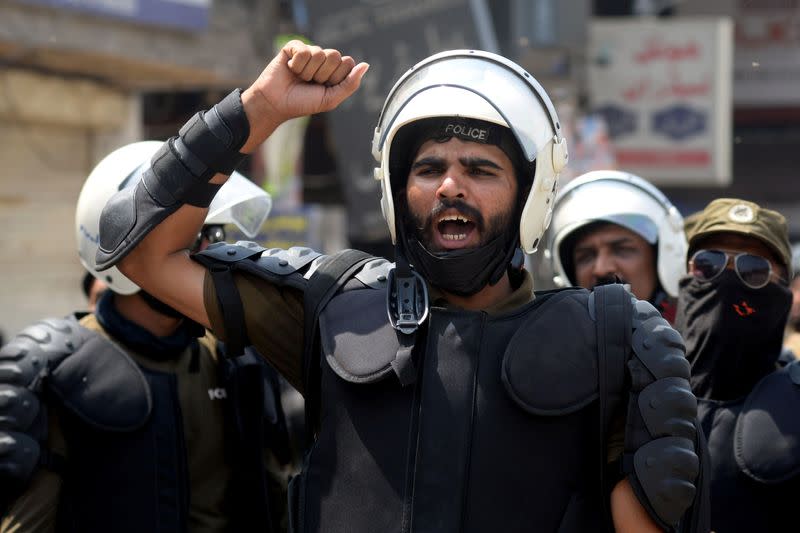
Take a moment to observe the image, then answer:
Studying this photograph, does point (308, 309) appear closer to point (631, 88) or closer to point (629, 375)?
point (629, 375)

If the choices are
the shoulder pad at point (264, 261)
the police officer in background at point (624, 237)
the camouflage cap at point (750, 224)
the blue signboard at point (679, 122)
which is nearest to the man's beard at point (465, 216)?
the shoulder pad at point (264, 261)

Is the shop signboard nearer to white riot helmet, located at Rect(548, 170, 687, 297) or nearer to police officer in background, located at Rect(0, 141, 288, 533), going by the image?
white riot helmet, located at Rect(548, 170, 687, 297)

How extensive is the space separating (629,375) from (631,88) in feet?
51.5

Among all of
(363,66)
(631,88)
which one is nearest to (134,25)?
(363,66)

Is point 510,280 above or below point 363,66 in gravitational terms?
below

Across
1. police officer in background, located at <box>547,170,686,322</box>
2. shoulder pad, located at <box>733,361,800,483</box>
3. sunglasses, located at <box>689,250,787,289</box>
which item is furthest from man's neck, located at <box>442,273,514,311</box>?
police officer in background, located at <box>547,170,686,322</box>

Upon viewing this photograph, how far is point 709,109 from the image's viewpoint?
1730cm

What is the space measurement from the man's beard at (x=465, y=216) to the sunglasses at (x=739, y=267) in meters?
1.25

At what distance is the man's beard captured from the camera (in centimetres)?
250

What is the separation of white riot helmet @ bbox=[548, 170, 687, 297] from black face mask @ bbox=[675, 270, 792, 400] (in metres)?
0.50

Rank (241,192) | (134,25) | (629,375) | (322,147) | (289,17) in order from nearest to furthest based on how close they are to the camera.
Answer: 1. (629,375)
2. (241,192)
3. (134,25)
4. (289,17)
5. (322,147)

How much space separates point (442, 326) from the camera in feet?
7.99

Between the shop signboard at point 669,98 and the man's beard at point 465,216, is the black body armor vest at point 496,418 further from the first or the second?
the shop signboard at point 669,98

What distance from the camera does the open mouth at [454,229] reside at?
99.4 inches
